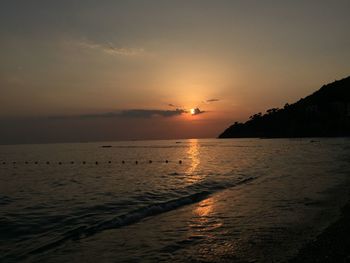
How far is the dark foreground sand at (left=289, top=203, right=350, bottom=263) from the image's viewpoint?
36.7ft

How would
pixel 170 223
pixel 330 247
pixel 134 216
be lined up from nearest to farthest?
pixel 330 247, pixel 170 223, pixel 134 216

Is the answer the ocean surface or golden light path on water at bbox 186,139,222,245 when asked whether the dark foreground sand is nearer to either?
the ocean surface

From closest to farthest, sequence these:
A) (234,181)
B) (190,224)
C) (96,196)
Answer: (190,224) → (96,196) → (234,181)

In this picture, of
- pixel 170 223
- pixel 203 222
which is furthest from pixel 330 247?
pixel 170 223

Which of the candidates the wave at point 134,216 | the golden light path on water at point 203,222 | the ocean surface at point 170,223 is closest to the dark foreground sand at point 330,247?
the ocean surface at point 170,223

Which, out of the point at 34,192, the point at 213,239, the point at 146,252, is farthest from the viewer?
the point at 34,192

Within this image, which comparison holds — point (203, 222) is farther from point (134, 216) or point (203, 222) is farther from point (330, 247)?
point (330, 247)

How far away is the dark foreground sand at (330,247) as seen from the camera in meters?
11.2

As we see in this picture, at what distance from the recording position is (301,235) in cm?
1454

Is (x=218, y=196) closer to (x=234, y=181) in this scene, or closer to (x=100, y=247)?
(x=234, y=181)

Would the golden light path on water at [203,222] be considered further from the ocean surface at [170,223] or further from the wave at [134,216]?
the wave at [134,216]

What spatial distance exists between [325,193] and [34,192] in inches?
981

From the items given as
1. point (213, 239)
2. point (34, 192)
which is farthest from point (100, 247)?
point (34, 192)

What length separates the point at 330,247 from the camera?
1223 cm
